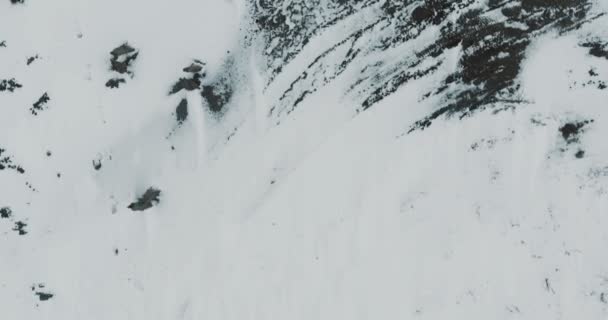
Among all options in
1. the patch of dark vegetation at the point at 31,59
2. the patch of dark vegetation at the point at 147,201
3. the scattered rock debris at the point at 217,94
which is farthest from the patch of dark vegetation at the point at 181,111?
the patch of dark vegetation at the point at 31,59

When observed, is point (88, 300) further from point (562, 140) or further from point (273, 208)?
point (562, 140)

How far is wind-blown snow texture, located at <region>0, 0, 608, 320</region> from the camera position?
1210 centimetres

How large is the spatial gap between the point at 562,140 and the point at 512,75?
1.88 metres

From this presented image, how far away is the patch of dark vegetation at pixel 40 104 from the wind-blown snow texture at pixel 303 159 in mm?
31

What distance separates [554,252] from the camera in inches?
458

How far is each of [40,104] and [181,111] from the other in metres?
3.76

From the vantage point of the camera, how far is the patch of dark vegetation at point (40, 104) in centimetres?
1570

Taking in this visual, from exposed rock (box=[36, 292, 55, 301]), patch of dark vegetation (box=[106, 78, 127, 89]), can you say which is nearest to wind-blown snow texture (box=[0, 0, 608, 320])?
patch of dark vegetation (box=[106, 78, 127, 89])

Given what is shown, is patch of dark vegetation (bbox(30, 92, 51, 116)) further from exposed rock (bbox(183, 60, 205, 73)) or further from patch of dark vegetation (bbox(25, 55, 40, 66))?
exposed rock (bbox(183, 60, 205, 73))

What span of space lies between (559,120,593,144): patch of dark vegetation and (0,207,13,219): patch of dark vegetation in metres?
13.5

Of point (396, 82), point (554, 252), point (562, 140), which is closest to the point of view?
point (554, 252)

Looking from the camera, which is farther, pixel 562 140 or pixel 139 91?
pixel 139 91

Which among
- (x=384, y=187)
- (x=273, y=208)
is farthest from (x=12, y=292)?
(x=384, y=187)

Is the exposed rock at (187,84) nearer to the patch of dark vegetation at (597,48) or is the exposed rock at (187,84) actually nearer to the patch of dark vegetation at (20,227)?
the patch of dark vegetation at (20,227)
